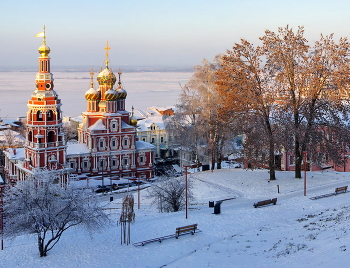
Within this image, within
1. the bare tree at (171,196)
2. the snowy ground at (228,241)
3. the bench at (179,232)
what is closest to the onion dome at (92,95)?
the bare tree at (171,196)

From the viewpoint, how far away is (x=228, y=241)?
745 inches

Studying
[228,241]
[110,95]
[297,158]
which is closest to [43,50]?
[110,95]

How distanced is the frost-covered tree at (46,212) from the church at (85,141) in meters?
16.0

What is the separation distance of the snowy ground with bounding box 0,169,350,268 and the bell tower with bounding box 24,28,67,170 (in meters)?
12.2

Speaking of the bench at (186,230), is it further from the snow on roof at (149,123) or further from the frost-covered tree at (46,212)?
the snow on roof at (149,123)

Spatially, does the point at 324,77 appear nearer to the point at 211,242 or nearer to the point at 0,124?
the point at 211,242

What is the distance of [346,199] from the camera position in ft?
79.6

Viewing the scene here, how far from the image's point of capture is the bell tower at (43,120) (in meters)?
35.4

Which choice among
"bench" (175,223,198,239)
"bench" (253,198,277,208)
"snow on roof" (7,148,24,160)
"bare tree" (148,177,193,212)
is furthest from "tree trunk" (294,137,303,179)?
"snow on roof" (7,148,24,160)

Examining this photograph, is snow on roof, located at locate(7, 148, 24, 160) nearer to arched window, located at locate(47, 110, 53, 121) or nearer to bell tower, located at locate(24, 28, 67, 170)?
bell tower, located at locate(24, 28, 67, 170)

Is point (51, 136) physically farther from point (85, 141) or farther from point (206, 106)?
point (206, 106)

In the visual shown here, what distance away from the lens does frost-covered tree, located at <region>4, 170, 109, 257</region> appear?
59.2 ft

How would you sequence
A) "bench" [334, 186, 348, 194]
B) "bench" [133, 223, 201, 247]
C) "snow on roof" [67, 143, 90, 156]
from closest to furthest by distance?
1. "bench" [133, 223, 201, 247]
2. "bench" [334, 186, 348, 194]
3. "snow on roof" [67, 143, 90, 156]

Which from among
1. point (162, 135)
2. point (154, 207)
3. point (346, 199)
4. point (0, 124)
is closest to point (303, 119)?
point (346, 199)
